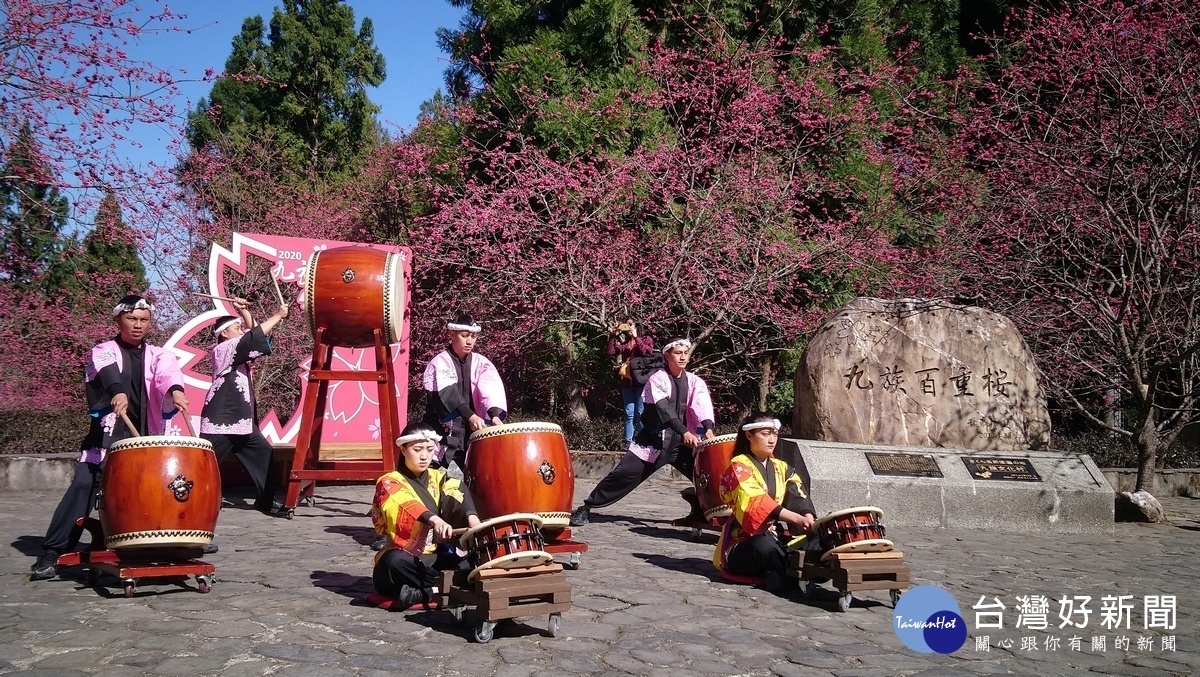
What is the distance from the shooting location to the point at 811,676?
3557mm

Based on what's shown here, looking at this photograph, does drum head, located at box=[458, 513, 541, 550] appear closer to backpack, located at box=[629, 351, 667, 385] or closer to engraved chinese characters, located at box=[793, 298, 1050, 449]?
engraved chinese characters, located at box=[793, 298, 1050, 449]

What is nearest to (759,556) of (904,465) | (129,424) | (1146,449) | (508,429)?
(508,429)

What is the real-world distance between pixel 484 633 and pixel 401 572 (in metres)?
0.64

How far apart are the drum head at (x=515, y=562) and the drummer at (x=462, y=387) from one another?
232 cm

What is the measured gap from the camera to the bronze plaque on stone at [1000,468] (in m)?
7.68

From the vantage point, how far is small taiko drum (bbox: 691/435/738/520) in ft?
20.8

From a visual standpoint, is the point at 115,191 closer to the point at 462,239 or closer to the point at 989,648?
the point at 462,239

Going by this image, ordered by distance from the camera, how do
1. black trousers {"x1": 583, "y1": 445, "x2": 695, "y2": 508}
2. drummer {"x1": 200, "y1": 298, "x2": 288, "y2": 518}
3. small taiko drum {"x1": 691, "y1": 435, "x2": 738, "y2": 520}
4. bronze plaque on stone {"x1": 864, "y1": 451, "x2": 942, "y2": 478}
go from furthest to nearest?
bronze plaque on stone {"x1": 864, "y1": 451, "x2": 942, "y2": 478}, drummer {"x1": 200, "y1": 298, "x2": 288, "y2": 518}, black trousers {"x1": 583, "y1": 445, "x2": 695, "y2": 508}, small taiko drum {"x1": 691, "y1": 435, "x2": 738, "y2": 520}

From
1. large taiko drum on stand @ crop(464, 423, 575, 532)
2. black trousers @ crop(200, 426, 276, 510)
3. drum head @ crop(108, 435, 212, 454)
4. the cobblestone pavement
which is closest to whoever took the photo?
the cobblestone pavement

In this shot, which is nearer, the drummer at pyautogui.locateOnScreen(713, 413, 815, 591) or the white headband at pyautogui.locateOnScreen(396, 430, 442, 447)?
the white headband at pyautogui.locateOnScreen(396, 430, 442, 447)

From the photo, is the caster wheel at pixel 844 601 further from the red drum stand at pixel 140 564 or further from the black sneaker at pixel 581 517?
the red drum stand at pixel 140 564

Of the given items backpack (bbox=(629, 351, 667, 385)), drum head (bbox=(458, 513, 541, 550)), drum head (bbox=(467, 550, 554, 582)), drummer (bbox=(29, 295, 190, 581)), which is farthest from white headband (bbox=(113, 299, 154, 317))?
backpack (bbox=(629, 351, 667, 385))

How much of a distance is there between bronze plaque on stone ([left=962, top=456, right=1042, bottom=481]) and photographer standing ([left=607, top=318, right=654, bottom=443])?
327 centimetres

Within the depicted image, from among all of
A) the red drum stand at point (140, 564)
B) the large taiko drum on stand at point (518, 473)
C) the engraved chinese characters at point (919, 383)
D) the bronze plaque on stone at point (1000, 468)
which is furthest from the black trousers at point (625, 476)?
the red drum stand at point (140, 564)
